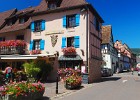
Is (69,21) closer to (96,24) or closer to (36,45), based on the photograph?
(96,24)

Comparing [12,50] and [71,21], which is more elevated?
[71,21]

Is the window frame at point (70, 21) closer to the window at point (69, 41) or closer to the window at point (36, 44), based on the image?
the window at point (69, 41)

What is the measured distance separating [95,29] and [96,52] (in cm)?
283

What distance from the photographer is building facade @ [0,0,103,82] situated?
26.8 meters

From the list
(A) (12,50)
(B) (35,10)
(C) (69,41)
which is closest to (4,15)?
(B) (35,10)

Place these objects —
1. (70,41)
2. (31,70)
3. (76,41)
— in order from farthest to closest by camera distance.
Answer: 1. (70,41)
2. (76,41)
3. (31,70)

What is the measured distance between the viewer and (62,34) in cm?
2812

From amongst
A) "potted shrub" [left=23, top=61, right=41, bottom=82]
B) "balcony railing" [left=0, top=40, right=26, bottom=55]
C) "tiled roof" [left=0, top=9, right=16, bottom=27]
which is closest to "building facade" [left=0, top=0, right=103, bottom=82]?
"balcony railing" [left=0, top=40, right=26, bottom=55]

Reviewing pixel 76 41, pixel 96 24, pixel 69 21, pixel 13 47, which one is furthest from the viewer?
pixel 96 24

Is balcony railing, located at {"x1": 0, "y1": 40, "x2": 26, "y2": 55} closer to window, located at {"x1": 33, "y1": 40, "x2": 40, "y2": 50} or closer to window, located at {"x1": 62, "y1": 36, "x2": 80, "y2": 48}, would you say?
window, located at {"x1": 33, "y1": 40, "x2": 40, "y2": 50}

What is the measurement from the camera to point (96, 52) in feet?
101

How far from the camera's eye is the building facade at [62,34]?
2677cm

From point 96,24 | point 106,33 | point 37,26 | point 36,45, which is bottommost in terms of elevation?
point 36,45

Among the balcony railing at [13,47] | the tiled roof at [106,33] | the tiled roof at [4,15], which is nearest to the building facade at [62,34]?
the balcony railing at [13,47]
